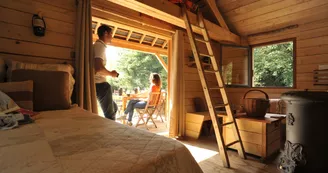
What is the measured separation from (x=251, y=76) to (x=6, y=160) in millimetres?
4029

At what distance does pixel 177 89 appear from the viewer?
10.2 feet

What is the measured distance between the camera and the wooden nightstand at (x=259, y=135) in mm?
2076

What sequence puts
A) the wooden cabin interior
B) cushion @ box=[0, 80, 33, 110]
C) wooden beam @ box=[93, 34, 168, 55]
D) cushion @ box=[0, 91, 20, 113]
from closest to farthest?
the wooden cabin interior → cushion @ box=[0, 91, 20, 113] → cushion @ box=[0, 80, 33, 110] → wooden beam @ box=[93, 34, 168, 55]

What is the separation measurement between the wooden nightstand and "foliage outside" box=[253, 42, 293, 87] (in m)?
1.54

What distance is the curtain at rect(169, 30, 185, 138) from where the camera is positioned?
123 inches

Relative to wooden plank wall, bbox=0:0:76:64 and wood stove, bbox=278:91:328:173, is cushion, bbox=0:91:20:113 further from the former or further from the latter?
wood stove, bbox=278:91:328:173

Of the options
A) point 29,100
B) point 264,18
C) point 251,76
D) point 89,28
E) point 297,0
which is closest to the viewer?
point 29,100

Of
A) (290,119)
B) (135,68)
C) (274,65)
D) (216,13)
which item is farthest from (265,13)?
(135,68)

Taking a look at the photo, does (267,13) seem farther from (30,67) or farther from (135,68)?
(135,68)

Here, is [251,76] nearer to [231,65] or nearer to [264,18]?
[231,65]

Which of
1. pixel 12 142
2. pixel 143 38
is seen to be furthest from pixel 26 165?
pixel 143 38

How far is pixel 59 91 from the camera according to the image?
57.6 inches

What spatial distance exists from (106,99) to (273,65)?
4.19 metres

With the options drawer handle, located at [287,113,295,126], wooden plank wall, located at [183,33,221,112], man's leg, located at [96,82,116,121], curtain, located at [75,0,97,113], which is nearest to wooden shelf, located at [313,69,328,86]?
drawer handle, located at [287,113,295,126]
